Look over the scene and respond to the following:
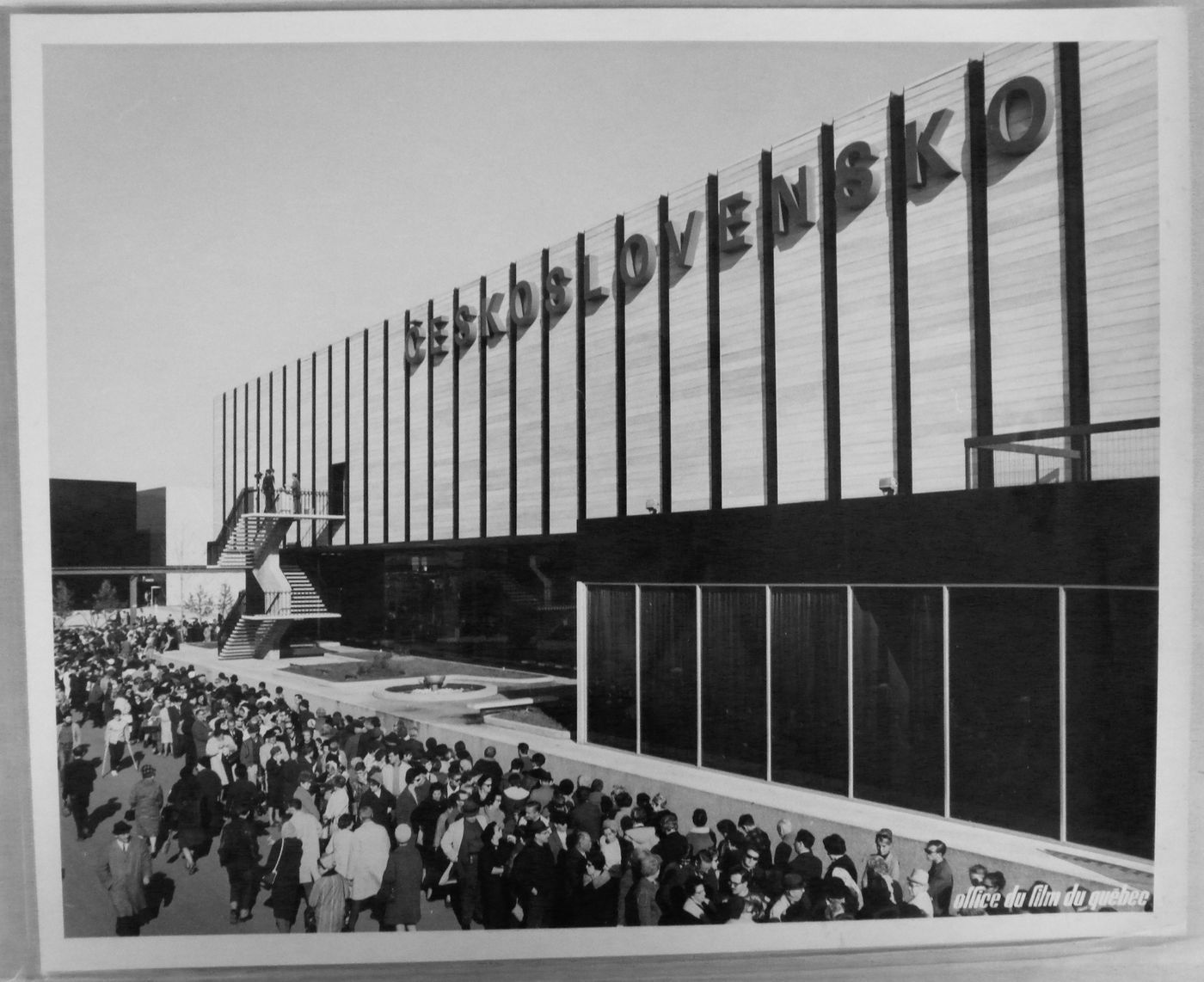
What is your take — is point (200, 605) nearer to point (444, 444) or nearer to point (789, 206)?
point (444, 444)

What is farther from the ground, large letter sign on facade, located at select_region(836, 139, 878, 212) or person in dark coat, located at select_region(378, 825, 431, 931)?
large letter sign on facade, located at select_region(836, 139, 878, 212)

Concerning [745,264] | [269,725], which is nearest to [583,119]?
[745,264]

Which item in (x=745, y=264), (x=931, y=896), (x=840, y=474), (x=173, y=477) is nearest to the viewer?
Result: (x=931, y=896)

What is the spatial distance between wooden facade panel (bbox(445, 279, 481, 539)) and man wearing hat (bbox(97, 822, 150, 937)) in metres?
3.28

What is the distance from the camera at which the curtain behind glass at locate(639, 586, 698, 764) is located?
→ 523 cm

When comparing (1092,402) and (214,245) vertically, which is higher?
(214,245)

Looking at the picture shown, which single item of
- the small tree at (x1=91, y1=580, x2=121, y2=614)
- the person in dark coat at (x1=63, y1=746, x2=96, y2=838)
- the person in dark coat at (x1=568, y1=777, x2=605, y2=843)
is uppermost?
the small tree at (x1=91, y1=580, x2=121, y2=614)

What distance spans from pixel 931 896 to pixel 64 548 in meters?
6.18

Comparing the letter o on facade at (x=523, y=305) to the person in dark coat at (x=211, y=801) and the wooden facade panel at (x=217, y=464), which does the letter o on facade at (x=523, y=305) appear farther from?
the person in dark coat at (x=211, y=801)

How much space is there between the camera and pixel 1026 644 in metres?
4.70

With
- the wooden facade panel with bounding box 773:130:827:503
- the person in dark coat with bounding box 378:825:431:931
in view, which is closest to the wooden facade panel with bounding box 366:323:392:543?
the person in dark coat with bounding box 378:825:431:931

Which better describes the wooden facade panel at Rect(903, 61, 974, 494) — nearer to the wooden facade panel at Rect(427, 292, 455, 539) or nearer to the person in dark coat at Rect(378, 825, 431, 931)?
the wooden facade panel at Rect(427, 292, 455, 539)

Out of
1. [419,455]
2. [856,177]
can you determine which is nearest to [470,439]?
[419,455]

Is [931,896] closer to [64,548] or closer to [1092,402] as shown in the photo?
[1092,402]
